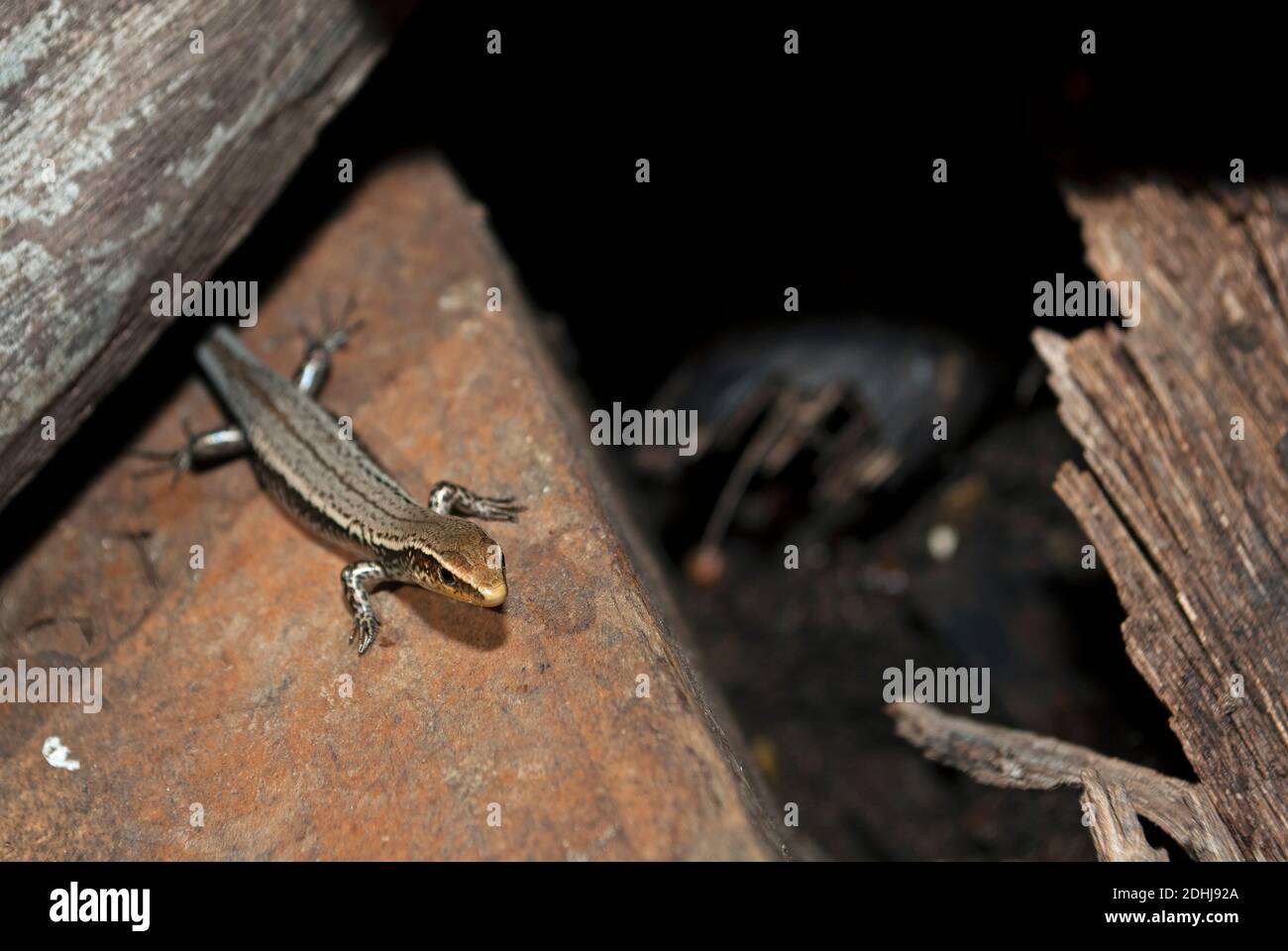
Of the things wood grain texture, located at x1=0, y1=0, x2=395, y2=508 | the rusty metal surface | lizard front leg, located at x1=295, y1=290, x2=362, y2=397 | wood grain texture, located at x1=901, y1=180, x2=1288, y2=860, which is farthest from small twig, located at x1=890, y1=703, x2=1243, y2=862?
wood grain texture, located at x1=0, y1=0, x2=395, y2=508

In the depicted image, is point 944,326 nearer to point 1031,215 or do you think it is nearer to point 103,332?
point 1031,215

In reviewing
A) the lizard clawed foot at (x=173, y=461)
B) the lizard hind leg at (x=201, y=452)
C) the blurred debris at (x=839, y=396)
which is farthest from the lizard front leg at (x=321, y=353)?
the blurred debris at (x=839, y=396)

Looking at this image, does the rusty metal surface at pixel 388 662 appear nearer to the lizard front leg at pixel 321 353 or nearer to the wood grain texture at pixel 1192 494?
the lizard front leg at pixel 321 353

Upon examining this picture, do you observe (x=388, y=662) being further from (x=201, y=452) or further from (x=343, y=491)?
(x=201, y=452)

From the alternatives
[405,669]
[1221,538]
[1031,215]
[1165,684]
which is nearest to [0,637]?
[405,669]

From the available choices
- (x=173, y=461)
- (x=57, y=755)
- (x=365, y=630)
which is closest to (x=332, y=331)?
(x=173, y=461)
